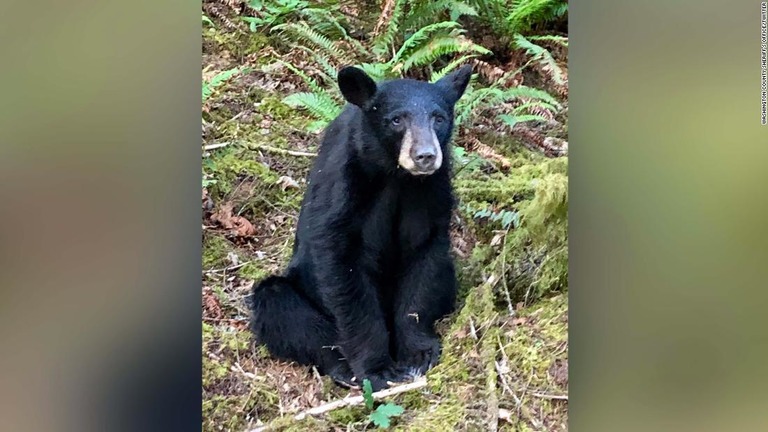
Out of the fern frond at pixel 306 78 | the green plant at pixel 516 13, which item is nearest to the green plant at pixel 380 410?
the fern frond at pixel 306 78

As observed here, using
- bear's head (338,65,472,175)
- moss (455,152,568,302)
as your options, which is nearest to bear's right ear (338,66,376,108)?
bear's head (338,65,472,175)

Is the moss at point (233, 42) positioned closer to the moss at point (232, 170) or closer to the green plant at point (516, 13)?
the moss at point (232, 170)

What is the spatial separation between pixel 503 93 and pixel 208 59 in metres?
1.17

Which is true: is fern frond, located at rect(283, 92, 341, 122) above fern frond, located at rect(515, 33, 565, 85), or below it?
below

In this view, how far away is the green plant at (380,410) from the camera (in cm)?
215

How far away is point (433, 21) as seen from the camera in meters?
2.20

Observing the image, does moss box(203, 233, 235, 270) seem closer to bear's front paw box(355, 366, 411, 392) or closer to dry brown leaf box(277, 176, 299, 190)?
dry brown leaf box(277, 176, 299, 190)

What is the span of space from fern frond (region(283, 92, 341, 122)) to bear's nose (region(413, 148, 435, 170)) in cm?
38

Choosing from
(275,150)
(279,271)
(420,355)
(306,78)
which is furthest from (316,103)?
(420,355)

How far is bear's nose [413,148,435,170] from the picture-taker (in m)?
2.04
